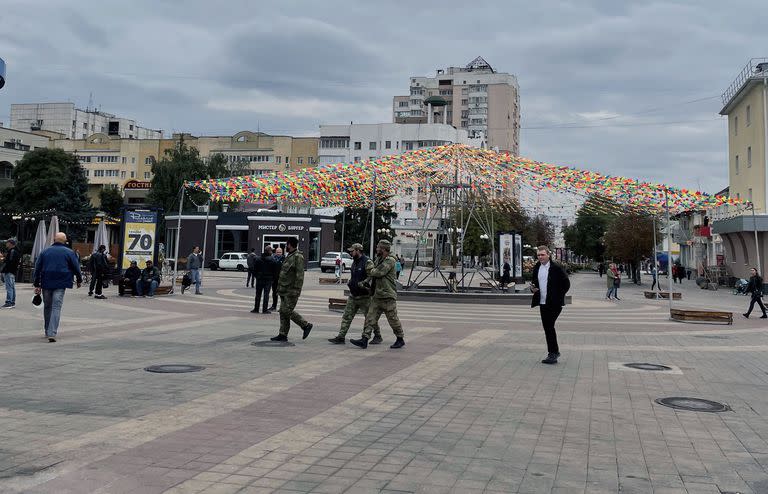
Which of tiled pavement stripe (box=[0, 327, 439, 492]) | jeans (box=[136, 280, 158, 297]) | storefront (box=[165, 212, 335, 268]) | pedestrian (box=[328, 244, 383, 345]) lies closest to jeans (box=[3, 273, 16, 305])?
jeans (box=[136, 280, 158, 297])

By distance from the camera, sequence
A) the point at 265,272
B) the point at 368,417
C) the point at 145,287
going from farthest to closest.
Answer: the point at 145,287 < the point at 265,272 < the point at 368,417

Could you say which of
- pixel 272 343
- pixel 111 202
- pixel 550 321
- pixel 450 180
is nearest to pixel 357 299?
pixel 272 343

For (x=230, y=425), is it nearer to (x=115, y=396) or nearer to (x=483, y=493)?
(x=115, y=396)

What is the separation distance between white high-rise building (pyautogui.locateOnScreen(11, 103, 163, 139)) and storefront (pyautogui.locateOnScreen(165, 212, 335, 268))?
62631mm

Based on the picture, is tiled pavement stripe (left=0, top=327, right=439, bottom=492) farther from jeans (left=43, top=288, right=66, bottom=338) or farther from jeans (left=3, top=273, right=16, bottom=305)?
jeans (left=3, top=273, right=16, bottom=305)

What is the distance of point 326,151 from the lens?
9475 cm

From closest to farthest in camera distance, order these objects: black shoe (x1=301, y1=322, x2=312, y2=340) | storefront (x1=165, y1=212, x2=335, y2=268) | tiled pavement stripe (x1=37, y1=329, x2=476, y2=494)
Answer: tiled pavement stripe (x1=37, y1=329, x2=476, y2=494)
black shoe (x1=301, y1=322, x2=312, y2=340)
storefront (x1=165, y1=212, x2=335, y2=268)

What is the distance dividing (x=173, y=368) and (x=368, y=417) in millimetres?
3400

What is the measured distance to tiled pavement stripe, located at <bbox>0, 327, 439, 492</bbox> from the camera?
441 cm

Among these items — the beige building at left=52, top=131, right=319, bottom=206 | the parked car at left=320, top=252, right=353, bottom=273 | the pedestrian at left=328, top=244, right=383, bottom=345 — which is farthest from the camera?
the beige building at left=52, top=131, right=319, bottom=206

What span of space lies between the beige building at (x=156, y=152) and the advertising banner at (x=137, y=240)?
241 feet

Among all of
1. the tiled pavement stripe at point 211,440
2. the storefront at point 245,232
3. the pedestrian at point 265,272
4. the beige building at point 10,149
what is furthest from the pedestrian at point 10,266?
the beige building at point 10,149

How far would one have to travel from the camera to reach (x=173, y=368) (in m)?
8.18

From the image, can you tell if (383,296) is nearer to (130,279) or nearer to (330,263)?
(130,279)
